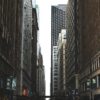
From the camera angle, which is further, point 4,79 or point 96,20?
point 96,20

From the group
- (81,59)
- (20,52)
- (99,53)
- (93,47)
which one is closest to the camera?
(99,53)

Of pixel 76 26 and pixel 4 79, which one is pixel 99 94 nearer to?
pixel 4 79

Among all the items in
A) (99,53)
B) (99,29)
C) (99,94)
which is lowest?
(99,94)

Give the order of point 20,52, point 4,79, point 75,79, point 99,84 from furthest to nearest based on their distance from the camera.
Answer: point 75,79 → point 20,52 → point 99,84 → point 4,79

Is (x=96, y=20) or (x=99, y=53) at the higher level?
(x=96, y=20)

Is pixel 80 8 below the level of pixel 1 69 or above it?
above

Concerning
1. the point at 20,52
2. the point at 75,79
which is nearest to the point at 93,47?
the point at 20,52

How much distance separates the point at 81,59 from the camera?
423 ft

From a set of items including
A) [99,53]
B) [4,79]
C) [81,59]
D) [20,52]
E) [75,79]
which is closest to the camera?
[4,79]

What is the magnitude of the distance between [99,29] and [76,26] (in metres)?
62.3

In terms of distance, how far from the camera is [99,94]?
88062 millimetres

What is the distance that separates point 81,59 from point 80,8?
17053 millimetres

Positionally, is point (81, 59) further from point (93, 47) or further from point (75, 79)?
point (93, 47)

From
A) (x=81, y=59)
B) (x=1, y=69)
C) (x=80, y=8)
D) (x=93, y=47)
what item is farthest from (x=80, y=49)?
(x=1, y=69)
